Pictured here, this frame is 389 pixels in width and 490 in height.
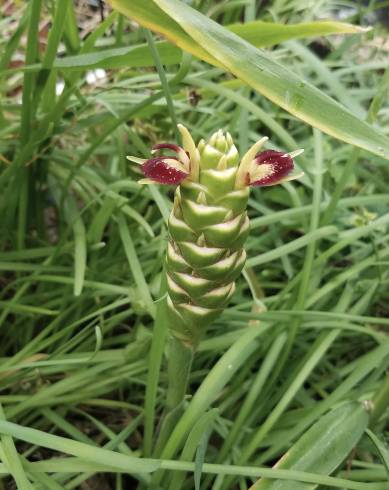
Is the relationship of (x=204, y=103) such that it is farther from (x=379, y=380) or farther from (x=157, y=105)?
(x=379, y=380)

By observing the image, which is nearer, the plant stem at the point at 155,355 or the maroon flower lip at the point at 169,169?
the maroon flower lip at the point at 169,169

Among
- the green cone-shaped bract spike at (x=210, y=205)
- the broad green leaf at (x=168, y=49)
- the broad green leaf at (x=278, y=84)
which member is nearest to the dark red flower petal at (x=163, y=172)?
the green cone-shaped bract spike at (x=210, y=205)

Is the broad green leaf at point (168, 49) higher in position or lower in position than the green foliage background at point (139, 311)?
higher

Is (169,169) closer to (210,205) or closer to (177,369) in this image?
(210,205)

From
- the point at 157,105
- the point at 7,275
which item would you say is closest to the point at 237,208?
the point at 157,105

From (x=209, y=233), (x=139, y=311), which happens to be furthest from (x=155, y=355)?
(x=209, y=233)

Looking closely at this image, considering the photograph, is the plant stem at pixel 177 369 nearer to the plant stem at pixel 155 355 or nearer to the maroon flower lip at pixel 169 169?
the plant stem at pixel 155 355

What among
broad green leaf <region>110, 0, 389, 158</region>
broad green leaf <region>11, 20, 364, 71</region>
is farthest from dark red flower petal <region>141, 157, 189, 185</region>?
broad green leaf <region>11, 20, 364, 71</region>

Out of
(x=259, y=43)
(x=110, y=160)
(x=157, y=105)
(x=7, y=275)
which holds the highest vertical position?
(x=259, y=43)
